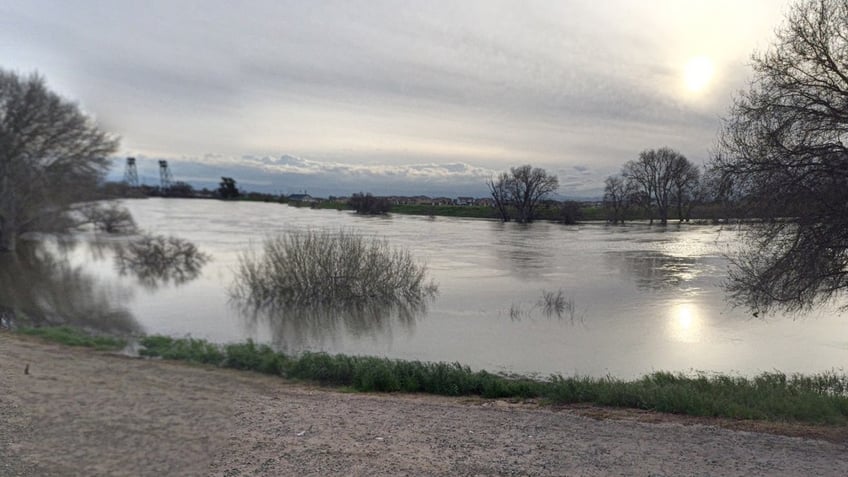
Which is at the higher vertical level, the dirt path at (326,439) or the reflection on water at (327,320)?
the dirt path at (326,439)

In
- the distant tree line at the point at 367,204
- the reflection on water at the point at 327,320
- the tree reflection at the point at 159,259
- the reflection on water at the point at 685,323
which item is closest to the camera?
the reflection on water at the point at 327,320

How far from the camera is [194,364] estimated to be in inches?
412

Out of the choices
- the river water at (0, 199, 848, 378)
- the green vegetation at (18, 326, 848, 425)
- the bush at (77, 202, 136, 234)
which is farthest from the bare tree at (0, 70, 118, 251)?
the green vegetation at (18, 326, 848, 425)

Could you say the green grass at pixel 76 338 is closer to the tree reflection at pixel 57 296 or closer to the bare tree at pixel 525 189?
the tree reflection at pixel 57 296

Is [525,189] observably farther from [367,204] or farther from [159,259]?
[159,259]

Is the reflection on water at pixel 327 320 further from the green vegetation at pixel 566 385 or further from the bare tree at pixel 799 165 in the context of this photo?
the bare tree at pixel 799 165

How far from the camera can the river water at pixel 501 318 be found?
13.1 metres

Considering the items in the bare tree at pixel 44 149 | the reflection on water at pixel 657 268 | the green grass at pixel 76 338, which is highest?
the bare tree at pixel 44 149

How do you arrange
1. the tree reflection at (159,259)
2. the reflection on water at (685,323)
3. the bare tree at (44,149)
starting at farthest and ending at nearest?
1. the bare tree at (44,149)
2. the tree reflection at (159,259)
3. the reflection on water at (685,323)

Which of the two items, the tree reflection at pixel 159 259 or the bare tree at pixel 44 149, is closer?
the tree reflection at pixel 159 259

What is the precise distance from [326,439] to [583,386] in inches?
179

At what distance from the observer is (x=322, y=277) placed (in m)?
19.9

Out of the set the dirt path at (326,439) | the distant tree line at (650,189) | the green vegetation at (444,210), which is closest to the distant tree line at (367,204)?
the green vegetation at (444,210)

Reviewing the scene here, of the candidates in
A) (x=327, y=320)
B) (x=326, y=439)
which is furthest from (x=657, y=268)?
(x=326, y=439)
